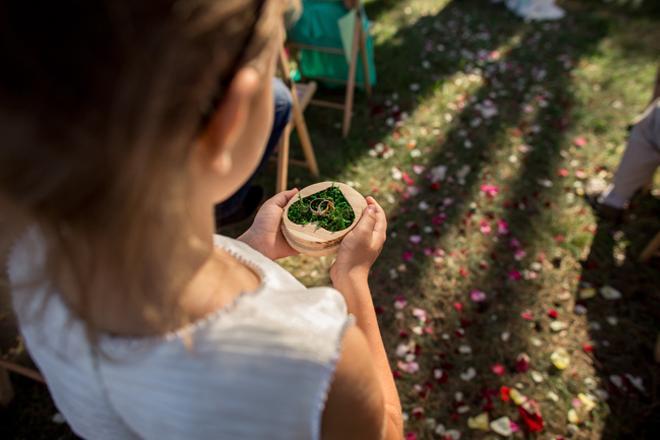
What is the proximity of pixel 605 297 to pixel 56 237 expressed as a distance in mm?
3019

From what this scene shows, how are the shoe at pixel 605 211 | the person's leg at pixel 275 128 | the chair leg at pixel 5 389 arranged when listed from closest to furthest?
1. the chair leg at pixel 5 389
2. the person's leg at pixel 275 128
3. the shoe at pixel 605 211

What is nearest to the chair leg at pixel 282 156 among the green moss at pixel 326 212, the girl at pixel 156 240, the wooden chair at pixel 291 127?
the wooden chair at pixel 291 127

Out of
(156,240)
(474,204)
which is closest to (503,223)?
(474,204)

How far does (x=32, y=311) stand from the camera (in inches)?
32.9

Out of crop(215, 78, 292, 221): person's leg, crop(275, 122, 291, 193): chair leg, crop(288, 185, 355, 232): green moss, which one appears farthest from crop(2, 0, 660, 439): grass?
crop(288, 185, 355, 232): green moss

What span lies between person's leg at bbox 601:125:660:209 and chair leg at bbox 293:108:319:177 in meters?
2.06

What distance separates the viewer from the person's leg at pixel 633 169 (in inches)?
115

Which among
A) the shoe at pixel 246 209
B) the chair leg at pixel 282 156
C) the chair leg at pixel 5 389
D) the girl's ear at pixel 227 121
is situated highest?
the girl's ear at pixel 227 121

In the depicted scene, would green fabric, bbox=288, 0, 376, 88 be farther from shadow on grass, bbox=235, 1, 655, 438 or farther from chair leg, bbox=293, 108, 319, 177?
chair leg, bbox=293, 108, 319, 177

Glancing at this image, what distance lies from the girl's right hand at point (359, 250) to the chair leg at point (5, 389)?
6.40 feet

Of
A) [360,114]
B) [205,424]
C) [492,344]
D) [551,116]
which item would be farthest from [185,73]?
[551,116]

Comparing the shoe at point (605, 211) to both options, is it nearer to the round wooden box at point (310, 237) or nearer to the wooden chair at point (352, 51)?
the wooden chair at point (352, 51)

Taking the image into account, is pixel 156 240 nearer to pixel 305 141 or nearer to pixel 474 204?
pixel 305 141

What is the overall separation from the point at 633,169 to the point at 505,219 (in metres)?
0.85
